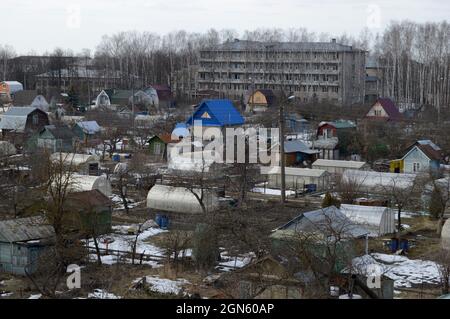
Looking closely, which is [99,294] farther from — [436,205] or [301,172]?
[301,172]

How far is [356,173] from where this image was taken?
1426cm

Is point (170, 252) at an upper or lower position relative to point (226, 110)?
lower

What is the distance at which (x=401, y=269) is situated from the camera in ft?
29.0

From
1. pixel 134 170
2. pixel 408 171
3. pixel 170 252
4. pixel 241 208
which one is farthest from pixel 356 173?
pixel 170 252

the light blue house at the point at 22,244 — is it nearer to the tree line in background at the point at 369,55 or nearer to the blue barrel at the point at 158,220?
the blue barrel at the point at 158,220

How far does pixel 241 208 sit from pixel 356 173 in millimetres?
3071

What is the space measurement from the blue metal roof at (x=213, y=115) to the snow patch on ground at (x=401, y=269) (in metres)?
12.3

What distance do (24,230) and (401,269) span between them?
4.84 meters

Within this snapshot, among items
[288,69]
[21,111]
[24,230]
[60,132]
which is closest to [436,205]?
[24,230]

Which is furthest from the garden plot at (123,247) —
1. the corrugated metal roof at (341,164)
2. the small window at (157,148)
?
the small window at (157,148)

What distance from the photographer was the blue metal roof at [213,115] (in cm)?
2128

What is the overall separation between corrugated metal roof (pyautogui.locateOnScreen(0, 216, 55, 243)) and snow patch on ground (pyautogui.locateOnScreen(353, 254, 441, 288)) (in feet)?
13.0

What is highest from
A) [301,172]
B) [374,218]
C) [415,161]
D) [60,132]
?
[60,132]

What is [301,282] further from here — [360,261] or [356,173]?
[356,173]
